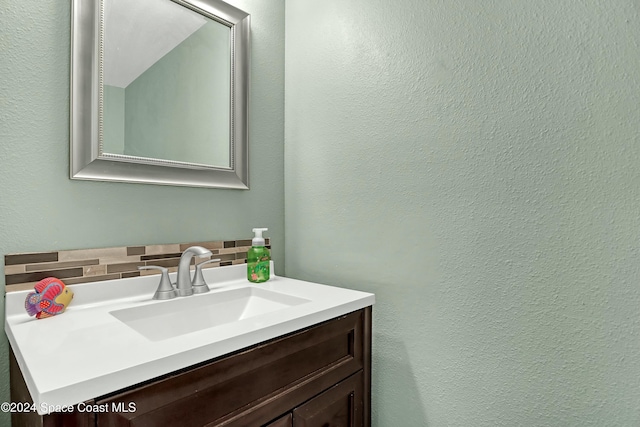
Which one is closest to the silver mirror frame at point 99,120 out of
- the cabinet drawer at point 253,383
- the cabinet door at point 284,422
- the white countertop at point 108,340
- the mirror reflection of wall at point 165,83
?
the mirror reflection of wall at point 165,83

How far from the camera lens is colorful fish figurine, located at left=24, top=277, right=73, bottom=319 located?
0.77 metres

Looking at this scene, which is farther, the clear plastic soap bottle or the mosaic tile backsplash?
the clear plastic soap bottle

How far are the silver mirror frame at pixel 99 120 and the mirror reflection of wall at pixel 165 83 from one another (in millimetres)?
24

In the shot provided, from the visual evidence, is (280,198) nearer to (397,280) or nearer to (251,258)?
(251,258)

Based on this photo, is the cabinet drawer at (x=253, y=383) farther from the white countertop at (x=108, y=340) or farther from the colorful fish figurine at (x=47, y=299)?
the colorful fish figurine at (x=47, y=299)

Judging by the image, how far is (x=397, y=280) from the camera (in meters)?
1.05

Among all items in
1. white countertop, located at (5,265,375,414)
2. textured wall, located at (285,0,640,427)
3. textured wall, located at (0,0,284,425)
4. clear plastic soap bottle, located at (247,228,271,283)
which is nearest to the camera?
white countertop, located at (5,265,375,414)

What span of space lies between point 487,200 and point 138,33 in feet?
3.66

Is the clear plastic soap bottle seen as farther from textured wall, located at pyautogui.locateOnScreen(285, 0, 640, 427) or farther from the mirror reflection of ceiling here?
the mirror reflection of ceiling

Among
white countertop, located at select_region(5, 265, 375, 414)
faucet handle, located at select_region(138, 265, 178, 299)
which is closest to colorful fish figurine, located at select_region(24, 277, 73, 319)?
white countertop, located at select_region(5, 265, 375, 414)

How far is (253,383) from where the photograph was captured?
688 millimetres

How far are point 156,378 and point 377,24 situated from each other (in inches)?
44.9

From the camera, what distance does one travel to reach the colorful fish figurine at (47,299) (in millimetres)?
766

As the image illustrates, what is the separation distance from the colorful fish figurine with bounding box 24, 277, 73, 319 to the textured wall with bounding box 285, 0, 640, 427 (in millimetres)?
782
